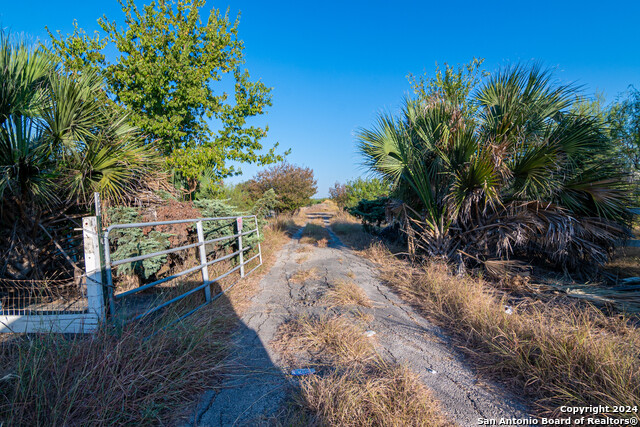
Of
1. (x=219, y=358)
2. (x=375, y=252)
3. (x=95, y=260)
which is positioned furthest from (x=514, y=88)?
(x=95, y=260)

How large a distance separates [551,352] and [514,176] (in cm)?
404

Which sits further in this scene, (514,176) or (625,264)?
(625,264)

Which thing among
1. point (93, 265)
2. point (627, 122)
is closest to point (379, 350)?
point (93, 265)

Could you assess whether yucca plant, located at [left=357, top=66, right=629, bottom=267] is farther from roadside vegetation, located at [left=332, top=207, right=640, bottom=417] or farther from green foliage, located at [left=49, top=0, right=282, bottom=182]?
green foliage, located at [left=49, top=0, right=282, bottom=182]

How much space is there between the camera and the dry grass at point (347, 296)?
4.70 metres

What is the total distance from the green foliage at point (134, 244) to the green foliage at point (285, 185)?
14.5 m

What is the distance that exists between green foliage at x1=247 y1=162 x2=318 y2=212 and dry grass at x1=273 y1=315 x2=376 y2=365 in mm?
16644

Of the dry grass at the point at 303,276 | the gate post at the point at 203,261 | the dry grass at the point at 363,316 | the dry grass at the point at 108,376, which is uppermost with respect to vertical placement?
the gate post at the point at 203,261

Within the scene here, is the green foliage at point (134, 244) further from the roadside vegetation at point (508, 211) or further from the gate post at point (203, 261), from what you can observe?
the roadside vegetation at point (508, 211)

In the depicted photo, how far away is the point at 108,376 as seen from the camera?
2.15 metres

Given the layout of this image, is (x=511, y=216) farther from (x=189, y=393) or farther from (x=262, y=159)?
(x=262, y=159)

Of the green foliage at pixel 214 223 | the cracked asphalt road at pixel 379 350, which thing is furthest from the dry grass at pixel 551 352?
the green foliage at pixel 214 223

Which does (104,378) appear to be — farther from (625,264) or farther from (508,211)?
(625,264)

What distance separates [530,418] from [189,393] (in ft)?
8.83
